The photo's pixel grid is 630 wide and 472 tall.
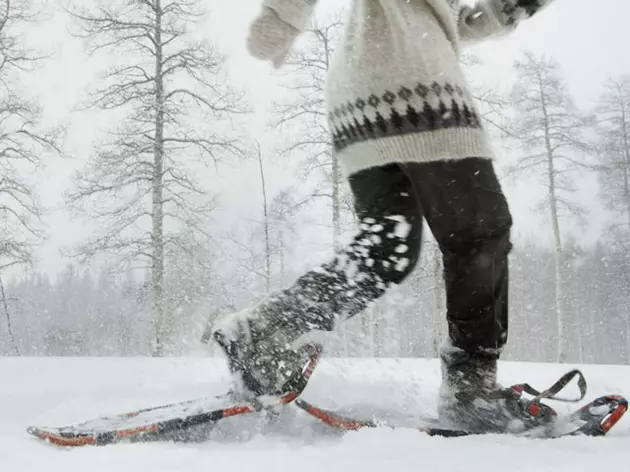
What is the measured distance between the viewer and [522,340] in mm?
41000

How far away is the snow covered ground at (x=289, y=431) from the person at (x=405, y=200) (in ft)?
0.78

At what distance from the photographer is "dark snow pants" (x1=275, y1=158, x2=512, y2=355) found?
46.2 inches

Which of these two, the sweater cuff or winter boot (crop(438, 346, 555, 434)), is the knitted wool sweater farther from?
winter boot (crop(438, 346, 555, 434))

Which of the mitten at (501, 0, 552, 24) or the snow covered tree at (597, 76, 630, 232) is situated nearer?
the mitten at (501, 0, 552, 24)

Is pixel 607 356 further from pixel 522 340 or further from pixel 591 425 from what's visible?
pixel 591 425


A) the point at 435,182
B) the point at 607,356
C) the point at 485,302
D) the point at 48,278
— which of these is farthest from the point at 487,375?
the point at 48,278

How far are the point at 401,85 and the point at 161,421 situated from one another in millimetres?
934

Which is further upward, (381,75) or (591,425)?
(381,75)

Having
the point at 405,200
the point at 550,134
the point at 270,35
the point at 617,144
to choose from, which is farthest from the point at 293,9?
the point at 617,144

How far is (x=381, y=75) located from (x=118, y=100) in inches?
525

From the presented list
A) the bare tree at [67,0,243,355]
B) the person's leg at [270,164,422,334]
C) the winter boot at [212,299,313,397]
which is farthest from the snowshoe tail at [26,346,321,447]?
the bare tree at [67,0,243,355]

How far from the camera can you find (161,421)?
1.19m

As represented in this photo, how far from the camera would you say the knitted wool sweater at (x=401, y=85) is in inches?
47.4

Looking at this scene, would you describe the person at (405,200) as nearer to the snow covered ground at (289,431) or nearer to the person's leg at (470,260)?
the person's leg at (470,260)
